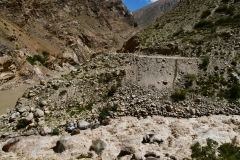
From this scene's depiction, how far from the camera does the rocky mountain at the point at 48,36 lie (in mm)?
A: 35213

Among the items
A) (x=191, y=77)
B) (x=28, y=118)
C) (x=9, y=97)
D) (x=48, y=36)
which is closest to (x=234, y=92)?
(x=191, y=77)

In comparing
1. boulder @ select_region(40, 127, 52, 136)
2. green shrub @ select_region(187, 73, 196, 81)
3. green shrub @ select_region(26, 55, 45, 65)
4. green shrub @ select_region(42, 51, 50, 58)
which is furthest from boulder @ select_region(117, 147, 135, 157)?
green shrub @ select_region(42, 51, 50, 58)

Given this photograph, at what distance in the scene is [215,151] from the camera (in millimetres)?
10766

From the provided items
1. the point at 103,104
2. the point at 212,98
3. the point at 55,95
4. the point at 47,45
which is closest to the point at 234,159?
the point at 212,98

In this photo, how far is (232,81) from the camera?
16.1 metres

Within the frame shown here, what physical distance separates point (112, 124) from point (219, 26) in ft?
54.7

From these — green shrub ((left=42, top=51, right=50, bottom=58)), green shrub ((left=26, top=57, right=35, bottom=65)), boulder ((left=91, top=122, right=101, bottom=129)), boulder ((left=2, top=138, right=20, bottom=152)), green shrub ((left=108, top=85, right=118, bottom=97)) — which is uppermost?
green shrub ((left=42, top=51, right=50, bottom=58))

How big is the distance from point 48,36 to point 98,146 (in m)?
51.0

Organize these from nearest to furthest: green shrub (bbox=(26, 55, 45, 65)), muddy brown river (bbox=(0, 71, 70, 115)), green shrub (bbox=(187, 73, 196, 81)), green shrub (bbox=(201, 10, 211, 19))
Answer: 1. green shrub (bbox=(187, 73, 196, 81))
2. muddy brown river (bbox=(0, 71, 70, 115))
3. green shrub (bbox=(201, 10, 211, 19))
4. green shrub (bbox=(26, 55, 45, 65))

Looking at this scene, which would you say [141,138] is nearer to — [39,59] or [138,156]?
[138,156]

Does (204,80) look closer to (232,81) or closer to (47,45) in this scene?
(232,81)

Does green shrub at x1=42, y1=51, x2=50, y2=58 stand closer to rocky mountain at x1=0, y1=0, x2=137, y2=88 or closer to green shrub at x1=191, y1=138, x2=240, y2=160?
rocky mountain at x1=0, y1=0, x2=137, y2=88

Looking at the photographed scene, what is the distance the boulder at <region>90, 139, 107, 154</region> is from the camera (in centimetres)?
1211

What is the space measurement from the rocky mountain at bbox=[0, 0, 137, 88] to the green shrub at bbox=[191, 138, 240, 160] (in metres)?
28.2
